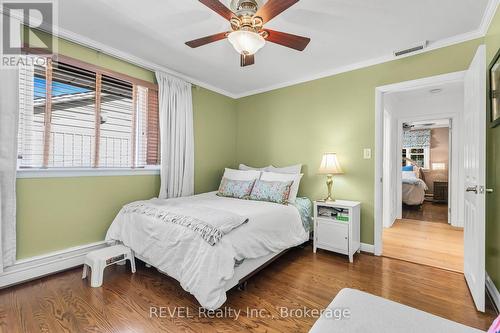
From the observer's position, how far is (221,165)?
13.5 ft

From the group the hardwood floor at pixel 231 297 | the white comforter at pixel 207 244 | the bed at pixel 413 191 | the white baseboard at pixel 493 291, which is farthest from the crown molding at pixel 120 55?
the bed at pixel 413 191

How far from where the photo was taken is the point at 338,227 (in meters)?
2.76

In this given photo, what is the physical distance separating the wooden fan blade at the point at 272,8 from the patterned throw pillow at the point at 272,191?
185 cm

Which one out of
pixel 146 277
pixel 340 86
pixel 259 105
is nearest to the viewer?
pixel 146 277

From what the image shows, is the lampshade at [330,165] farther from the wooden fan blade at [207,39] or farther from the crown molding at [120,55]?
the crown molding at [120,55]

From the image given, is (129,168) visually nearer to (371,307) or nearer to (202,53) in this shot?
(202,53)

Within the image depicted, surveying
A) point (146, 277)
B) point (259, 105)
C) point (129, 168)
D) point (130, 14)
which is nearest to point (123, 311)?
point (146, 277)

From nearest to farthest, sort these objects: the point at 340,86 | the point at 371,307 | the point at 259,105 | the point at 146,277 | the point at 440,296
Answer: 1. the point at 371,307
2. the point at 440,296
3. the point at 146,277
4. the point at 340,86
5. the point at 259,105

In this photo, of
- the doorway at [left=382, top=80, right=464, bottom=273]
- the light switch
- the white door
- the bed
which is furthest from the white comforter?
the bed

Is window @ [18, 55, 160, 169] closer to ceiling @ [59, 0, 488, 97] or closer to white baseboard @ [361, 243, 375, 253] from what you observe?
ceiling @ [59, 0, 488, 97]

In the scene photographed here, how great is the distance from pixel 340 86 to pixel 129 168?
2.97m

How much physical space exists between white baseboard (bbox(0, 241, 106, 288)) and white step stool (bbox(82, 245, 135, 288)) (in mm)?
318

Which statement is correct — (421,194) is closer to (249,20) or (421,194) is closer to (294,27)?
(294,27)

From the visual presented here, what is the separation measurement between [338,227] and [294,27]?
223 centimetres
